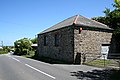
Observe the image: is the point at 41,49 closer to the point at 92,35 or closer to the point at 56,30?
the point at 56,30

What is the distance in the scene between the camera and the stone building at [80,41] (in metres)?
24.6

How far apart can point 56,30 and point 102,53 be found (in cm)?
720

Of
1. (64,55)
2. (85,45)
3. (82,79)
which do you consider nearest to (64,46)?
(64,55)

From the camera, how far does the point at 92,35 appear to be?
26.2 metres

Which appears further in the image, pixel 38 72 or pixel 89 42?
pixel 89 42

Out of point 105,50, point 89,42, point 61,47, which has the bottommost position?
point 105,50

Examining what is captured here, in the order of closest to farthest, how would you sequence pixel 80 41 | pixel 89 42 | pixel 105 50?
pixel 80 41 < pixel 89 42 < pixel 105 50

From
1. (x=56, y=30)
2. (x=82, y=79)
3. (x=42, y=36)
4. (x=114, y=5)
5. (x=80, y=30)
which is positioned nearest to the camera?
(x=82, y=79)

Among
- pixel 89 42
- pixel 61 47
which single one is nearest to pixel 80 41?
pixel 89 42

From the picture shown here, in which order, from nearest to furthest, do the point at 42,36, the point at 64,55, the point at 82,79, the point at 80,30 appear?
the point at 82,79
the point at 80,30
the point at 64,55
the point at 42,36

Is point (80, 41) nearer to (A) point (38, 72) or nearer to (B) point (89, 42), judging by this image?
(B) point (89, 42)

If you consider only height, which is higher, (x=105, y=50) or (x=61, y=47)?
(x=61, y=47)

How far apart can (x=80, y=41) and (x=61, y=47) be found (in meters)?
3.84

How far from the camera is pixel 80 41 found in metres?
25.0
